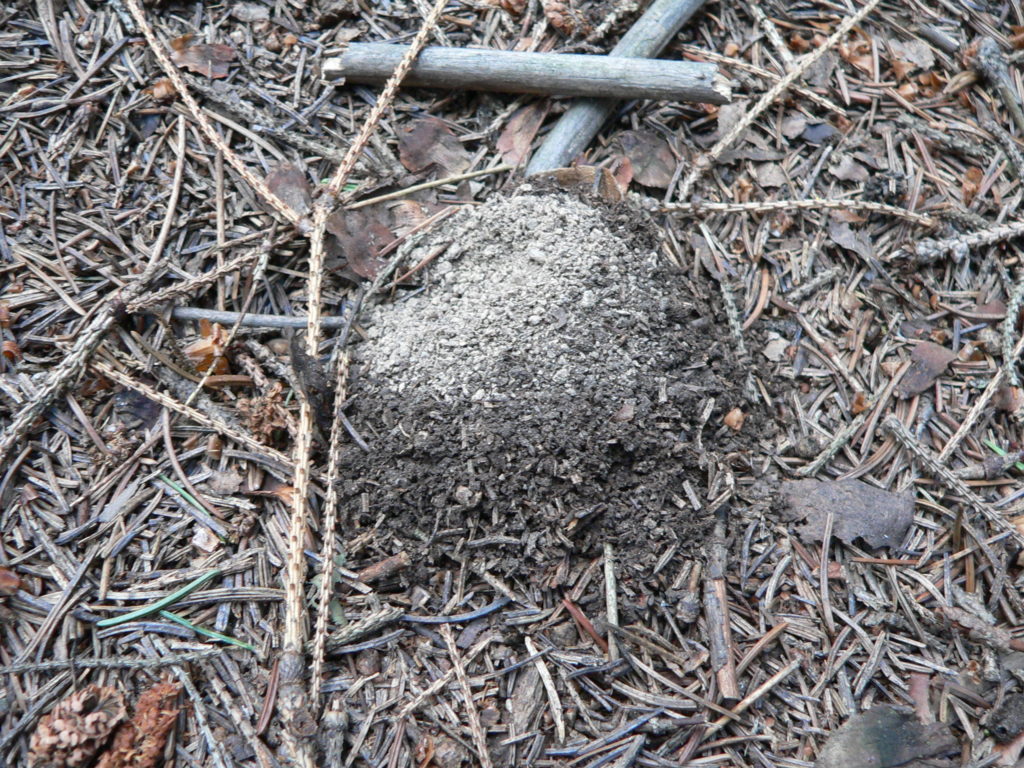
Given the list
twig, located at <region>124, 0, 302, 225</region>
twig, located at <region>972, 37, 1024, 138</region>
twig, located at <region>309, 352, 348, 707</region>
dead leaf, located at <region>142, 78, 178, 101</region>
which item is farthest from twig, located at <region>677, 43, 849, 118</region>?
dead leaf, located at <region>142, 78, 178, 101</region>

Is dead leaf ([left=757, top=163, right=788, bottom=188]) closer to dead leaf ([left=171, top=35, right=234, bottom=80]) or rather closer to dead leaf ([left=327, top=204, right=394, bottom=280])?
dead leaf ([left=327, top=204, right=394, bottom=280])

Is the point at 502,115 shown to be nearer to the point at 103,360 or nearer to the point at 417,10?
the point at 417,10

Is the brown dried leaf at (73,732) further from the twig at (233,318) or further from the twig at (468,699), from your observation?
the twig at (233,318)

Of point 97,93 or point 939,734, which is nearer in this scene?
point 939,734

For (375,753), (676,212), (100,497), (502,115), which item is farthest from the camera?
(502,115)

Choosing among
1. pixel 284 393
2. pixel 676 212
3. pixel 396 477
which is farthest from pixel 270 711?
pixel 676 212

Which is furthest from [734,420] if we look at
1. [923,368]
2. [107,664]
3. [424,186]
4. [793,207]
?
[107,664]

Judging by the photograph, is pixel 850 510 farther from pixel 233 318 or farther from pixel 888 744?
pixel 233 318
